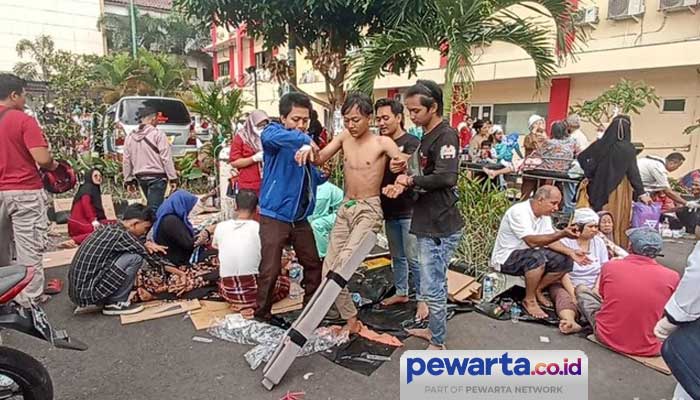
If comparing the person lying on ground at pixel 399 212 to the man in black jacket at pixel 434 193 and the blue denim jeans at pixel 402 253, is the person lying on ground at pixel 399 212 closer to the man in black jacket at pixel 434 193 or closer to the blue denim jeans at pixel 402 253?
the blue denim jeans at pixel 402 253

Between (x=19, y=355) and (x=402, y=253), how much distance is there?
2544 mm

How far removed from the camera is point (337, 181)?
604cm

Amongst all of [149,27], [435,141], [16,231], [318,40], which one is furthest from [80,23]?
[435,141]

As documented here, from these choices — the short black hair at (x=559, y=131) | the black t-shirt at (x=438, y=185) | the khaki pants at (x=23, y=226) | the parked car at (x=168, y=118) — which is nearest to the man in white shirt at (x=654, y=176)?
the short black hair at (x=559, y=131)

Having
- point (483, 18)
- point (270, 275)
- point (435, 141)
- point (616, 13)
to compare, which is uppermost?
point (616, 13)

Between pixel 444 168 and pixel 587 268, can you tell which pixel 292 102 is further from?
pixel 587 268

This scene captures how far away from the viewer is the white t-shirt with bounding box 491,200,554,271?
364cm

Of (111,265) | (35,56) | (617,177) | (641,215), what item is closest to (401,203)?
(111,265)

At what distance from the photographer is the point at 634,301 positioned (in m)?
2.91

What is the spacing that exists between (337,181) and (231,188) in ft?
4.70

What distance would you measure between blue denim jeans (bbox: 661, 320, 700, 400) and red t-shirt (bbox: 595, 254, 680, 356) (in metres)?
1.00

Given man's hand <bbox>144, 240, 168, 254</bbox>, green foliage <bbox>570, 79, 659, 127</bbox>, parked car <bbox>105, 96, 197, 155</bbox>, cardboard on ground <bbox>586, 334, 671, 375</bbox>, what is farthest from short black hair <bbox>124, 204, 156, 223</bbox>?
green foliage <bbox>570, 79, 659, 127</bbox>

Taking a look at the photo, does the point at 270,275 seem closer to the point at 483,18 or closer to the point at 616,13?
the point at 483,18

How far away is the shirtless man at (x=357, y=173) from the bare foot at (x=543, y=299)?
1.57 meters
